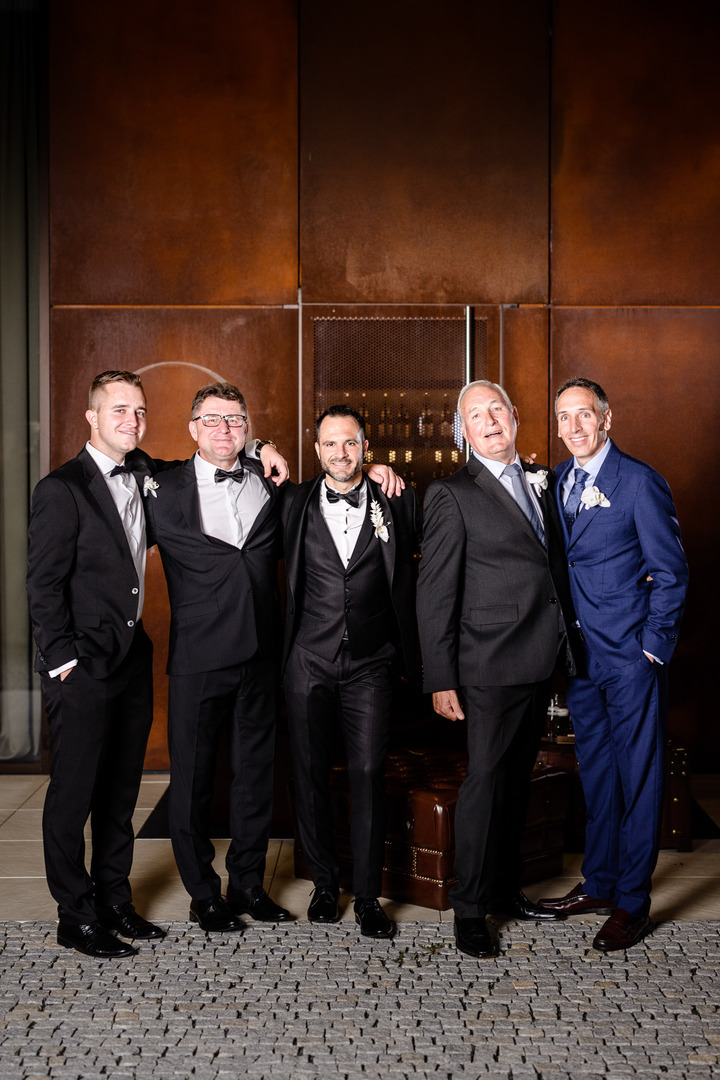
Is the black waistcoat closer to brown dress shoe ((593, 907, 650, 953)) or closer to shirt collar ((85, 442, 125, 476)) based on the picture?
shirt collar ((85, 442, 125, 476))

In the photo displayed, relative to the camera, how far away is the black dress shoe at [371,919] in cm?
329

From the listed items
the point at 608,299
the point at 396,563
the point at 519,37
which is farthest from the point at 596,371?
the point at 396,563

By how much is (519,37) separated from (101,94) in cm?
231

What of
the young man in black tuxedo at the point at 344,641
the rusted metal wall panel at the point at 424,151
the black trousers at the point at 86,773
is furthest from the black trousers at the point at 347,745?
the rusted metal wall panel at the point at 424,151

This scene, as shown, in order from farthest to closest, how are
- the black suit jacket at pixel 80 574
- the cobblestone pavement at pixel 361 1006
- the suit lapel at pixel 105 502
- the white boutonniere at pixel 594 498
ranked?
the white boutonniere at pixel 594 498, the suit lapel at pixel 105 502, the black suit jacket at pixel 80 574, the cobblestone pavement at pixel 361 1006

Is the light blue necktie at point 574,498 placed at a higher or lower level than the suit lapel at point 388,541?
higher

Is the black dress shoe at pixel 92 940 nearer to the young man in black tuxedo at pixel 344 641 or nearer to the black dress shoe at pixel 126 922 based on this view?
the black dress shoe at pixel 126 922

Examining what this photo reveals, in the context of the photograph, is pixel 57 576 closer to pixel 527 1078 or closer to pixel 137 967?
pixel 137 967

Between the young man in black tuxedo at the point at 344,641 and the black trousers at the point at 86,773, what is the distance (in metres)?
0.57

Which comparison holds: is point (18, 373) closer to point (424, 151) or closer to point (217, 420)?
point (424, 151)

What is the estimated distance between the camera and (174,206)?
17.8 feet

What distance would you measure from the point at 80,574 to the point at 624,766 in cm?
194

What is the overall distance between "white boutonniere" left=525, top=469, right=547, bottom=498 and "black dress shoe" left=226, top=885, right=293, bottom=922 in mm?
1714

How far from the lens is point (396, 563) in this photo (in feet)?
11.3
